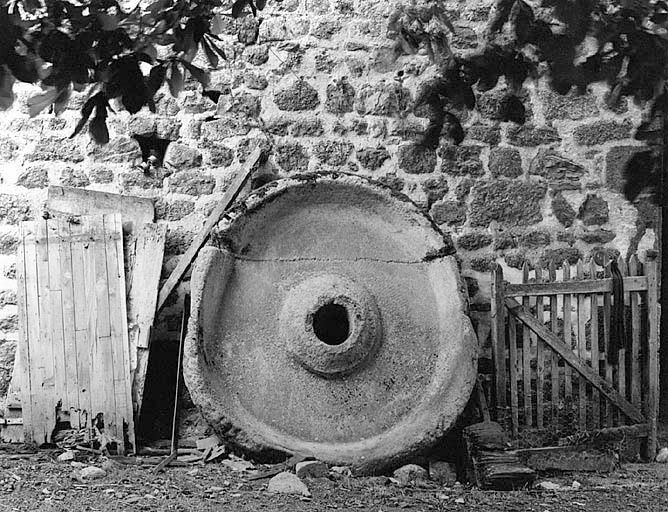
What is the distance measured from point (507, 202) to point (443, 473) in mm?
1742

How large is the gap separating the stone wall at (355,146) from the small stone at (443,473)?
1.28m

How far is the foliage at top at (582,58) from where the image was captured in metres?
1.49

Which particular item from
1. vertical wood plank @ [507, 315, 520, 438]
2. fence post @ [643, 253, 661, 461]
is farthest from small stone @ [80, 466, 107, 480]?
fence post @ [643, 253, 661, 461]

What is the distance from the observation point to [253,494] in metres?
3.87

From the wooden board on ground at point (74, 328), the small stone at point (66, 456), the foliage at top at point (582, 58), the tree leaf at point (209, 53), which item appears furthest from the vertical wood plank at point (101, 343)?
the foliage at top at point (582, 58)

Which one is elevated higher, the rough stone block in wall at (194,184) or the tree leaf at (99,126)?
the rough stone block in wall at (194,184)

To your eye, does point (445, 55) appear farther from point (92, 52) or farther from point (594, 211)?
point (594, 211)

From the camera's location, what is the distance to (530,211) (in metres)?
5.13

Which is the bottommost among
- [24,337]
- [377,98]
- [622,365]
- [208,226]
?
[622,365]

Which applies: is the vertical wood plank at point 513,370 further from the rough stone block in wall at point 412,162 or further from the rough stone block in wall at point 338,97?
the rough stone block in wall at point 338,97

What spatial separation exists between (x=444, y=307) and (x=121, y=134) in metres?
2.17

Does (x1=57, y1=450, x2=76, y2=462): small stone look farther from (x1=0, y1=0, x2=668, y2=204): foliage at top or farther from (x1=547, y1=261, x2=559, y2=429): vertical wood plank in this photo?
(x1=0, y1=0, x2=668, y2=204): foliage at top

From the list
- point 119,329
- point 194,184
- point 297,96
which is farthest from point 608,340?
point 119,329

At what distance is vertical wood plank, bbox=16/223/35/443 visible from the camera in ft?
15.3
